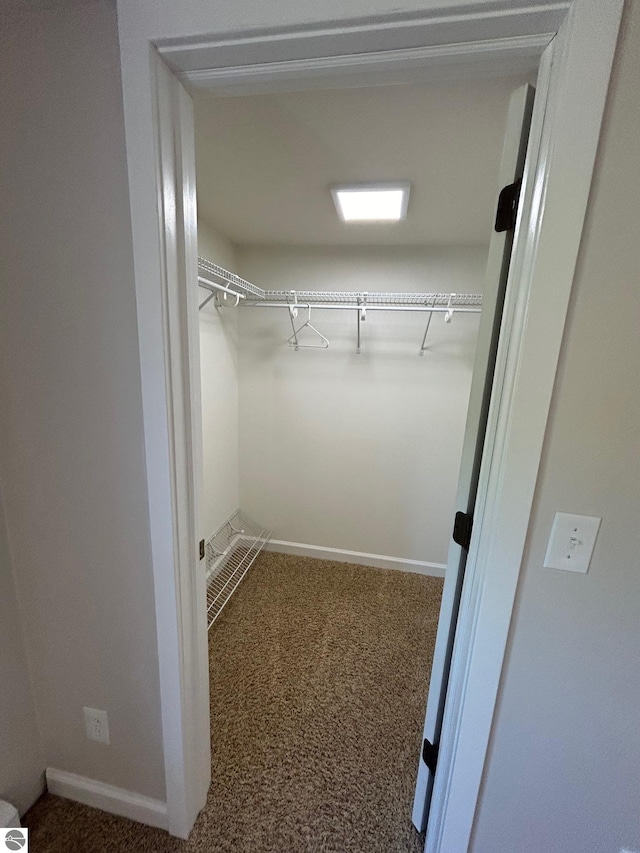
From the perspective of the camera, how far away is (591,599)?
0.76 m

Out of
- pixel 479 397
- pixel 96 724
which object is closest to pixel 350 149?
pixel 479 397

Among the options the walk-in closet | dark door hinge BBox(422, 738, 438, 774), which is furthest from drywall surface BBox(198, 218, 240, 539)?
dark door hinge BBox(422, 738, 438, 774)

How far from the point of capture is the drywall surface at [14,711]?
3.53 feet

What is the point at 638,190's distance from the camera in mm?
617

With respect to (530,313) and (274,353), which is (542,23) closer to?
(530,313)

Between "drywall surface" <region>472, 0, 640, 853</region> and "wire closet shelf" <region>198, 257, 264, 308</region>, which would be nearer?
"drywall surface" <region>472, 0, 640, 853</region>

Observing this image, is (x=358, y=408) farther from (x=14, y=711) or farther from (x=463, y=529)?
(x=14, y=711)

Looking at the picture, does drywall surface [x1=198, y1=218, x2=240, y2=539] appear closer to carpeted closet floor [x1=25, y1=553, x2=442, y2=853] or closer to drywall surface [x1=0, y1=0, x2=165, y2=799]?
carpeted closet floor [x1=25, y1=553, x2=442, y2=853]

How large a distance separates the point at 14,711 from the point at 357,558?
6.68 ft

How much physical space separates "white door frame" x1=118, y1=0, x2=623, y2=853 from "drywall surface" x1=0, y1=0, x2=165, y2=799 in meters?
0.07

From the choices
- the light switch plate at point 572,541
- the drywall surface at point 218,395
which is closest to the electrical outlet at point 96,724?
the drywall surface at point 218,395

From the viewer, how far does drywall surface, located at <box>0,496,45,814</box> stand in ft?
3.53

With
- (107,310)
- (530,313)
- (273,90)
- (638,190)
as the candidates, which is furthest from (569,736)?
(273,90)

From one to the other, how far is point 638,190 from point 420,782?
170 cm
